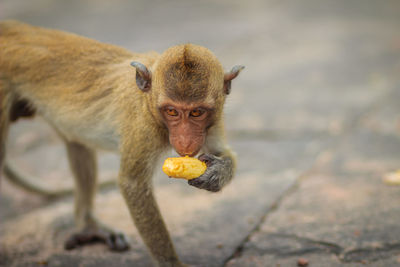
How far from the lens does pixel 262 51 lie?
11.8 m

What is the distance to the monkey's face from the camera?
373cm

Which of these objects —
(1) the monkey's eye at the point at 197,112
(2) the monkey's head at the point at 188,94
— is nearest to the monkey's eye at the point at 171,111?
(2) the monkey's head at the point at 188,94

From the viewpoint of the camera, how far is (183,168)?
3.67 m

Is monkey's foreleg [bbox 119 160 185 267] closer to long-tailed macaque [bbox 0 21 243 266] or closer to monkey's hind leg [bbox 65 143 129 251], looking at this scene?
long-tailed macaque [bbox 0 21 243 266]

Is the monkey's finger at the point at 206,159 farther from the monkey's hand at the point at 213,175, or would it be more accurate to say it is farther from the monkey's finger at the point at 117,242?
the monkey's finger at the point at 117,242

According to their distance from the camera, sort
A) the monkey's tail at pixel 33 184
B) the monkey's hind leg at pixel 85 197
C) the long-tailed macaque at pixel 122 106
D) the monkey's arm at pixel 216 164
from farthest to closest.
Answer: the monkey's tail at pixel 33 184 → the monkey's hind leg at pixel 85 197 → the monkey's arm at pixel 216 164 → the long-tailed macaque at pixel 122 106

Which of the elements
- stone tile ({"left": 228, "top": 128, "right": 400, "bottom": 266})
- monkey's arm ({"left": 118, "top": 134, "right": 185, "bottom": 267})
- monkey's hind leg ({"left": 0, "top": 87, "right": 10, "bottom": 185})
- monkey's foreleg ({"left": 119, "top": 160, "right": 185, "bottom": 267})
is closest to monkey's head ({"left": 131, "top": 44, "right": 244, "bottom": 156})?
monkey's arm ({"left": 118, "top": 134, "right": 185, "bottom": 267})

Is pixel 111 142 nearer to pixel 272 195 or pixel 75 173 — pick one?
pixel 75 173

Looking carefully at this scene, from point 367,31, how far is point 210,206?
8469mm

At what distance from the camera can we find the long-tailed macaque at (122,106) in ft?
12.4

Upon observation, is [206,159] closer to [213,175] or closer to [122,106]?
[213,175]

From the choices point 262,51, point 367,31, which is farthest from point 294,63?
point 367,31

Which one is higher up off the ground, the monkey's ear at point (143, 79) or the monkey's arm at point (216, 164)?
the monkey's ear at point (143, 79)

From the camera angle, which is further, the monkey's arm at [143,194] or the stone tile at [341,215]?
the stone tile at [341,215]
